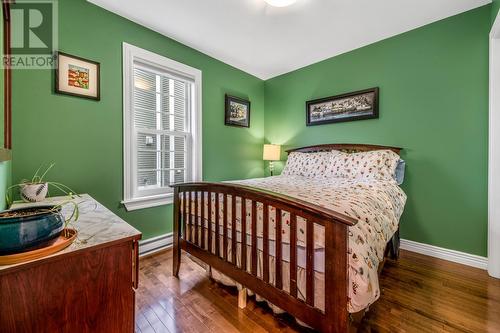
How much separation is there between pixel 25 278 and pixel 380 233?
1572 mm

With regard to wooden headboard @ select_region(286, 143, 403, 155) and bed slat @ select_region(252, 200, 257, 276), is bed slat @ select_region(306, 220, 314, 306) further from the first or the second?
wooden headboard @ select_region(286, 143, 403, 155)

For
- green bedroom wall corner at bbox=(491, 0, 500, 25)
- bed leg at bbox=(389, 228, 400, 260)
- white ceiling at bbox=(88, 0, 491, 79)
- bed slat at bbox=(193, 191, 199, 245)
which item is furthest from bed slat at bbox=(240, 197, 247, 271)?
green bedroom wall corner at bbox=(491, 0, 500, 25)

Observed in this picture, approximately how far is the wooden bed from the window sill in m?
0.63

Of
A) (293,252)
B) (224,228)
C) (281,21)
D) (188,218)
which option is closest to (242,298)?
(224,228)

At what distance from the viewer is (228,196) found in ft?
5.14

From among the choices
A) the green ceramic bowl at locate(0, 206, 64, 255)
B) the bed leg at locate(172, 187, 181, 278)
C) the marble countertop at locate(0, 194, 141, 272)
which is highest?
the green ceramic bowl at locate(0, 206, 64, 255)

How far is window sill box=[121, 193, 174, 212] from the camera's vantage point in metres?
2.27

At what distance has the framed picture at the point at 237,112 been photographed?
327cm

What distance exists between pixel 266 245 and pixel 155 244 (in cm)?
170

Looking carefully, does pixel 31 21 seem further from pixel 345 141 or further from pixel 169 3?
pixel 345 141

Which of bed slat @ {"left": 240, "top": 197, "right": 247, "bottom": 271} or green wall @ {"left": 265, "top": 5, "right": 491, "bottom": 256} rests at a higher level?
green wall @ {"left": 265, "top": 5, "right": 491, "bottom": 256}

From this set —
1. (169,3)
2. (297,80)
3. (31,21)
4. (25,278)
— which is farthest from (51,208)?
(297,80)

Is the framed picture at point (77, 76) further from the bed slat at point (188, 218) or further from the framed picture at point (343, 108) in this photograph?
the framed picture at point (343, 108)

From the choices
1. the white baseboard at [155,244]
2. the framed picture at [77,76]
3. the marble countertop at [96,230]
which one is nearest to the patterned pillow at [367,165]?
the white baseboard at [155,244]
